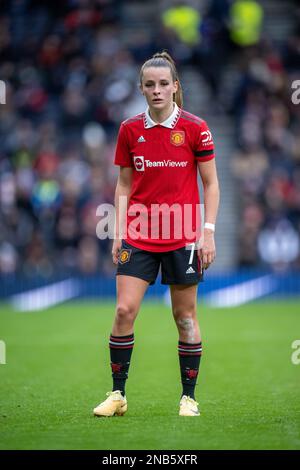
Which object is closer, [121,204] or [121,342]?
[121,342]

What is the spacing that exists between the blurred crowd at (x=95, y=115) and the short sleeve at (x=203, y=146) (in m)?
12.0

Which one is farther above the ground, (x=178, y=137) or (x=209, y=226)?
(x=178, y=137)

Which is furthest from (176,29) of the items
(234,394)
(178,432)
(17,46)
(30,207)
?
(178,432)

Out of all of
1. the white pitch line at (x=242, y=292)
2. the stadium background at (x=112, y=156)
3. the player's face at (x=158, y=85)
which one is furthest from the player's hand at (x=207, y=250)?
the white pitch line at (x=242, y=292)

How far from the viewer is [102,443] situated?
604 cm

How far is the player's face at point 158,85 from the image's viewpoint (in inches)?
280

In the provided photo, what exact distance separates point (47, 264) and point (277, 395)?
11.3 metres

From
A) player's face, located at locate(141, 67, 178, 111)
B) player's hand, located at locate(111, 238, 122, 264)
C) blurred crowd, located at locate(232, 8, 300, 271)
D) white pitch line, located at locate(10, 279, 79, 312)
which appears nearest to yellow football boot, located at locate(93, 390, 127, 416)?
player's hand, located at locate(111, 238, 122, 264)

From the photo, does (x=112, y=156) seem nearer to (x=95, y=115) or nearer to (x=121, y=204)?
(x=95, y=115)

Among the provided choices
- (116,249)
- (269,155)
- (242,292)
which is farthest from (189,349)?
(269,155)

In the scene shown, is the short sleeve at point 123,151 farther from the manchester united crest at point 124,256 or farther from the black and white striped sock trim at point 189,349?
the black and white striped sock trim at point 189,349

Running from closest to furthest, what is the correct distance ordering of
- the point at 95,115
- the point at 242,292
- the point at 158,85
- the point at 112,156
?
the point at 158,85
the point at 242,292
the point at 112,156
the point at 95,115

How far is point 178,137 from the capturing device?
7.23 metres

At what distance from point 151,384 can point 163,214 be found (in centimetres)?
256
